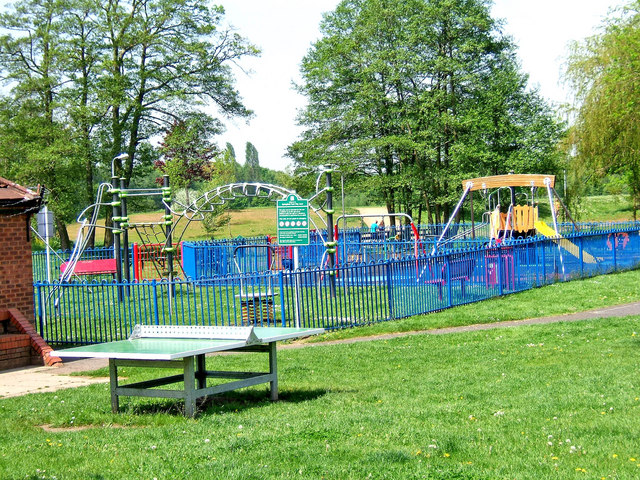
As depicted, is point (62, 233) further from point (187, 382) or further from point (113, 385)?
point (187, 382)

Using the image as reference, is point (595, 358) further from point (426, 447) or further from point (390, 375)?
point (426, 447)

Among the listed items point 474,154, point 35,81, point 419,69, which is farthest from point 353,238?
point 35,81

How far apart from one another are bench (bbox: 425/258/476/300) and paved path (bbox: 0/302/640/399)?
228 centimetres

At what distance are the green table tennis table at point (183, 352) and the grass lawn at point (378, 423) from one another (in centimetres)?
25

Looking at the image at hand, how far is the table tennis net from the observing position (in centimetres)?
827

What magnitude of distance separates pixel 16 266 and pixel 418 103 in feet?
119

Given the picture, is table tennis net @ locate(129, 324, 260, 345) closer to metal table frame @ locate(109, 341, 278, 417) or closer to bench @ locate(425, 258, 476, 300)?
metal table frame @ locate(109, 341, 278, 417)

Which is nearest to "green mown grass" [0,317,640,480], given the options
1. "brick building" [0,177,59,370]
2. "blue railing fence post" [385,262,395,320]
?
"brick building" [0,177,59,370]

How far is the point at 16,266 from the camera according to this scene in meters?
13.4

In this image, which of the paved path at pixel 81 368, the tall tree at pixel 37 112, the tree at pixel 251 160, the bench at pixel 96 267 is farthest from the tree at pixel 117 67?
the tree at pixel 251 160

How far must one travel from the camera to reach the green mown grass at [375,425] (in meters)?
5.69

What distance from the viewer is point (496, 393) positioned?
831 centimetres

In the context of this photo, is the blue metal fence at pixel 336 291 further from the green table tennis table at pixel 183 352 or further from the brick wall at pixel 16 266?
the green table tennis table at pixel 183 352

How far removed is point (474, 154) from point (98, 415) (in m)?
36.8
